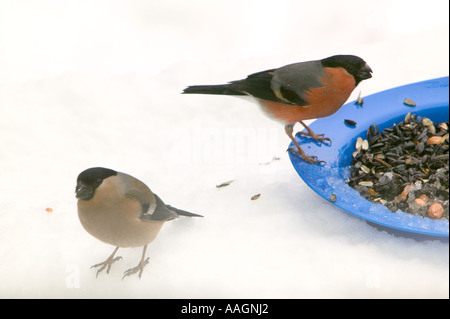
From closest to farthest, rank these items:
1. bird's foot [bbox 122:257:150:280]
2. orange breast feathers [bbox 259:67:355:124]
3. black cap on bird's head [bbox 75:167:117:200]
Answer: black cap on bird's head [bbox 75:167:117:200] → bird's foot [bbox 122:257:150:280] → orange breast feathers [bbox 259:67:355:124]

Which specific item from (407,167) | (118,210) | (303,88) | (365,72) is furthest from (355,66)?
(118,210)

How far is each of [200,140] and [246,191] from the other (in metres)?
0.28

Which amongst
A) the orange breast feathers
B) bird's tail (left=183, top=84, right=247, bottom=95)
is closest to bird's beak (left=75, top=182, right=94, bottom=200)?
bird's tail (left=183, top=84, right=247, bottom=95)

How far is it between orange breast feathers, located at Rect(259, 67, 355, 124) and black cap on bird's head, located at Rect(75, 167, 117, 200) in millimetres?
539

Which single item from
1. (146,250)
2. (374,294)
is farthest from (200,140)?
(374,294)

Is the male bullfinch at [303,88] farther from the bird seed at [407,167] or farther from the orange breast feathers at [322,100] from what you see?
the bird seed at [407,167]

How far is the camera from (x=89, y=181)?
123cm

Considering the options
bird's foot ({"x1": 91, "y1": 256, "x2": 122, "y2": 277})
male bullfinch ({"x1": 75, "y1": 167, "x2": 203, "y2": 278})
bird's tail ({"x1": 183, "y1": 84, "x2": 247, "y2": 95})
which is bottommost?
bird's foot ({"x1": 91, "y1": 256, "x2": 122, "y2": 277})

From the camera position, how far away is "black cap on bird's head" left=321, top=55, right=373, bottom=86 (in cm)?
144

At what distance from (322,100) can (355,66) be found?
0.12m

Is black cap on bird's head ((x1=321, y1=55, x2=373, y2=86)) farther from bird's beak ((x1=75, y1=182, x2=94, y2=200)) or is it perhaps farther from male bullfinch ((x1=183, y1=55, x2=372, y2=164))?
bird's beak ((x1=75, y1=182, x2=94, y2=200))

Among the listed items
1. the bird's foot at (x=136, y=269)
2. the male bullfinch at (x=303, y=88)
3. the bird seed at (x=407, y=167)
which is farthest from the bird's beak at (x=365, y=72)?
the bird's foot at (x=136, y=269)

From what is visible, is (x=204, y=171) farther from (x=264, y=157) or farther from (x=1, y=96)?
(x=1, y=96)

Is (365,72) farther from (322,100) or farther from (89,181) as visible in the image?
(89,181)
